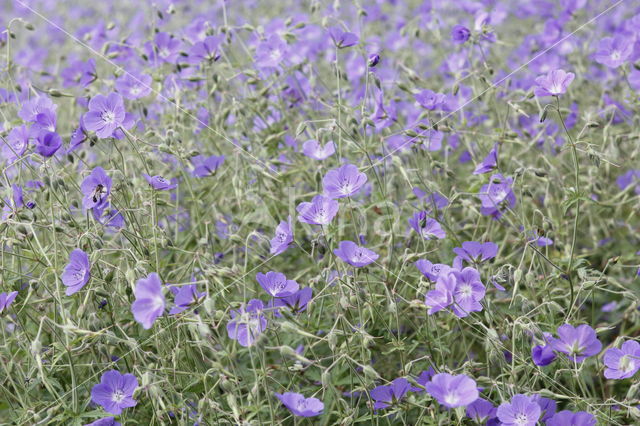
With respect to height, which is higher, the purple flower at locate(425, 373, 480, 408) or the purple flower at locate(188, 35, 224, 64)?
the purple flower at locate(188, 35, 224, 64)

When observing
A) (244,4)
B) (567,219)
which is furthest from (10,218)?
(244,4)

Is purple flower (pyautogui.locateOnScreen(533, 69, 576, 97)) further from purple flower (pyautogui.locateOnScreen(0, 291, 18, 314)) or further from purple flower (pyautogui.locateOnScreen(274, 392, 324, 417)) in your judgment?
purple flower (pyautogui.locateOnScreen(0, 291, 18, 314))

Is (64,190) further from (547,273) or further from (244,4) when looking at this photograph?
(244,4)

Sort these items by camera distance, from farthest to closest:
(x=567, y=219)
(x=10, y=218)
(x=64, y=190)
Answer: (x=567, y=219) < (x=64, y=190) < (x=10, y=218)

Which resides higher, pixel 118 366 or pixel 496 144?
pixel 496 144

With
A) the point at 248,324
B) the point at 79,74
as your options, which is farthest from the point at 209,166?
the point at 248,324

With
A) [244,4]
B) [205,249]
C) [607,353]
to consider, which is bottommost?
[244,4]

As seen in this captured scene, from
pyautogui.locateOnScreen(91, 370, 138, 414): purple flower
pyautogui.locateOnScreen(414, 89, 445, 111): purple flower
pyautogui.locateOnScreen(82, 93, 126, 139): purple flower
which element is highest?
pyautogui.locateOnScreen(414, 89, 445, 111): purple flower

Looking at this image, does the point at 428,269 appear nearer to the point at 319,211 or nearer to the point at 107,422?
the point at 319,211

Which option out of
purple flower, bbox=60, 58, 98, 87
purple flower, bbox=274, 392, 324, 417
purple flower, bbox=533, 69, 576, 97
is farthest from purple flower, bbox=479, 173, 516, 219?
purple flower, bbox=60, 58, 98, 87
